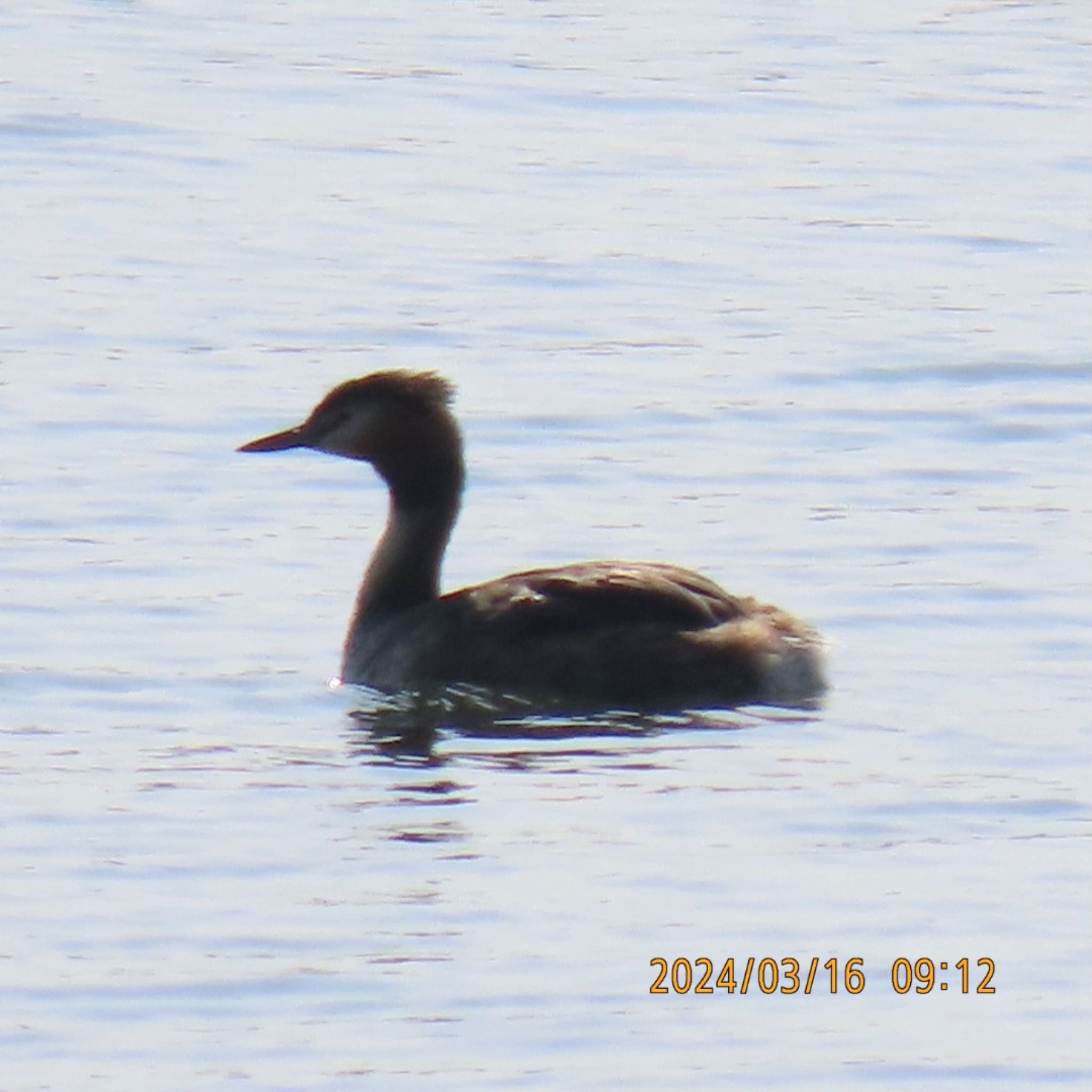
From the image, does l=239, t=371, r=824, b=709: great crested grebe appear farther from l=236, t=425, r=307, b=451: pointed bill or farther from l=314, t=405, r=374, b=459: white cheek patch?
l=236, t=425, r=307, b=451: pointed bill

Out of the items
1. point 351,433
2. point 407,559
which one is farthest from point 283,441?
point 407,559

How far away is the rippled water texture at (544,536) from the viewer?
Result: 25.7 ft

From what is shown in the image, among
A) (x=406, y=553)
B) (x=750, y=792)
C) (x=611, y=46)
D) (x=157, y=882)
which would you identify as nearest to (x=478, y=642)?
(x=406, y=553)

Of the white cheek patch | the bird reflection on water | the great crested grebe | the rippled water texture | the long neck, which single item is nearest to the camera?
the rippled water texture

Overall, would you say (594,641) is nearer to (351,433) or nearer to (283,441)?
(351,433)

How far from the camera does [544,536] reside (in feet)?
41.5

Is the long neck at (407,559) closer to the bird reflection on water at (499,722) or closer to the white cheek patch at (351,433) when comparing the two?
the white cheek patch at (351,433)

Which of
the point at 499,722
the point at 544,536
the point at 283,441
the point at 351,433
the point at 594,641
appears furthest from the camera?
the point at 544,536

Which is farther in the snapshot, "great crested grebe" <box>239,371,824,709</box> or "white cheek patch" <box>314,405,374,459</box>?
"white cheek patch" <box>314,405,374,459</box>

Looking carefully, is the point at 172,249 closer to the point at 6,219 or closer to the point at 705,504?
the point at 6,219

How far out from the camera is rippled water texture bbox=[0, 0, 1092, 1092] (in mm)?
7828

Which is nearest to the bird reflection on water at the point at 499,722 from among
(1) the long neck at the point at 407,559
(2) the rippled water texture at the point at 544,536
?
(2) the rippled water texture at the point at 544,536

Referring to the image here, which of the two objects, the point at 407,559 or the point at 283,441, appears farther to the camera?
the point at 283,441

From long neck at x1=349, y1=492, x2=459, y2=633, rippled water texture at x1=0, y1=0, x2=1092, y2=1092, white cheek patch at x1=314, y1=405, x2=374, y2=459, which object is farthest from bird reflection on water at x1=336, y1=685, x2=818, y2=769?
white cheek patch at x1=314, y1=405, x2=374, y2=459
